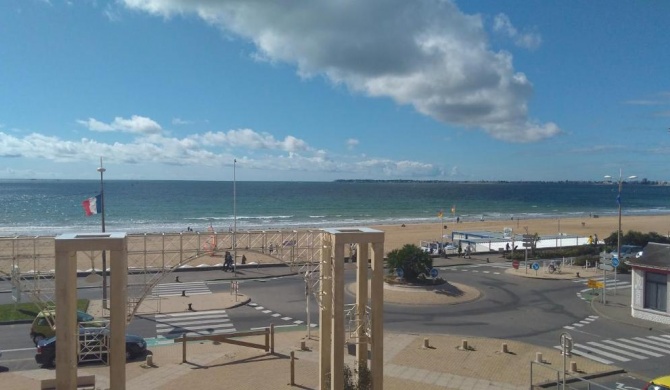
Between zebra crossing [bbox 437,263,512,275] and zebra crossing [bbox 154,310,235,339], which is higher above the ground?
zebra crossing [bbox 437,263,512,275]

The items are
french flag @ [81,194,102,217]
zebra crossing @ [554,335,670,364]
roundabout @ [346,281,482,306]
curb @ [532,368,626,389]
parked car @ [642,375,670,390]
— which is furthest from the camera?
roundabout @ [346,281,482,306]

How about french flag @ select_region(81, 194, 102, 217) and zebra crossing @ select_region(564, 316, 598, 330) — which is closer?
zebra crossing @ select_region(564, 316, 598, 330)

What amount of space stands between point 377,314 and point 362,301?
2.88 feet

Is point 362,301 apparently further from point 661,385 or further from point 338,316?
point 661,385

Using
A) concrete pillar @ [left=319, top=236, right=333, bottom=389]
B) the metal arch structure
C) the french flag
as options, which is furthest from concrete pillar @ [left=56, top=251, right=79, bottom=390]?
the french flag

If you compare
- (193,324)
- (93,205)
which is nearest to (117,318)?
(193,324)

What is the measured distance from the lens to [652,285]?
85.4ft

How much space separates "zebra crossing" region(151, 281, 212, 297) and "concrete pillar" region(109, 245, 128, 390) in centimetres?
1836

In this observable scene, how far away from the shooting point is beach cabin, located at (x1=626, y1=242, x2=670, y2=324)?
25438mm

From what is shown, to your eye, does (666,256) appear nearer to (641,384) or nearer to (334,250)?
(641,384)

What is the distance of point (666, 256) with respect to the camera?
25875mm

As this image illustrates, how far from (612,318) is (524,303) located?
Result: 4.70 metres

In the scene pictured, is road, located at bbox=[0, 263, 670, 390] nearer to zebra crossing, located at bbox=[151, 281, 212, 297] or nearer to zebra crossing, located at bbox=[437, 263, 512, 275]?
zebra crossing, located at bbox=[151, 281, 212, 297]

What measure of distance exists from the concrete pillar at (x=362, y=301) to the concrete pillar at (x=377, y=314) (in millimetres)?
537
